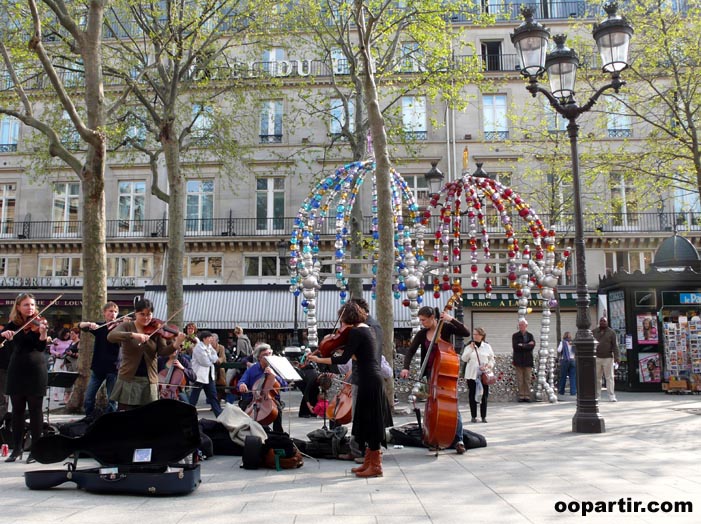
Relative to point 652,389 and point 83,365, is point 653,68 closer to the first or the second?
point 652,389

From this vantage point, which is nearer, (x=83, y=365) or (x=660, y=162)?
(x=83, y=365)

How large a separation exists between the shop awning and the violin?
783 inches

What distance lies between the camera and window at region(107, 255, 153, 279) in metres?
29.2

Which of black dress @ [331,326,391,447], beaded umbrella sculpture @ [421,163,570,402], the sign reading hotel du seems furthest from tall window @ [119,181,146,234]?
black dress @ [331,326,391,447]

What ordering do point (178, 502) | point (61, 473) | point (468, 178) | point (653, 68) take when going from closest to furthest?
1. point (178, 502)
2. point (61, 473)
3. point (468, 178)
4. point (653, 68)

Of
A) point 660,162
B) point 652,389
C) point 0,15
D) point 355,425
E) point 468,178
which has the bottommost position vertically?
point 652,389

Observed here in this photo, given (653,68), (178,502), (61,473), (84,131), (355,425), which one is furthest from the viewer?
(653,68)

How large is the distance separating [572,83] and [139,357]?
8059 mm

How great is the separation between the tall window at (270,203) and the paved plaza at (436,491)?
2184cm

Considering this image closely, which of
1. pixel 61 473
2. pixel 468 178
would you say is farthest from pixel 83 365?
pixel 468 178

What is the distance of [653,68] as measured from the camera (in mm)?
16656

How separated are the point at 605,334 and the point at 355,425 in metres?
9.89

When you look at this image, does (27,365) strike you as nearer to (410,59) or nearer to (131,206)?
(410,59)

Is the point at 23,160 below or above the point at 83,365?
above
